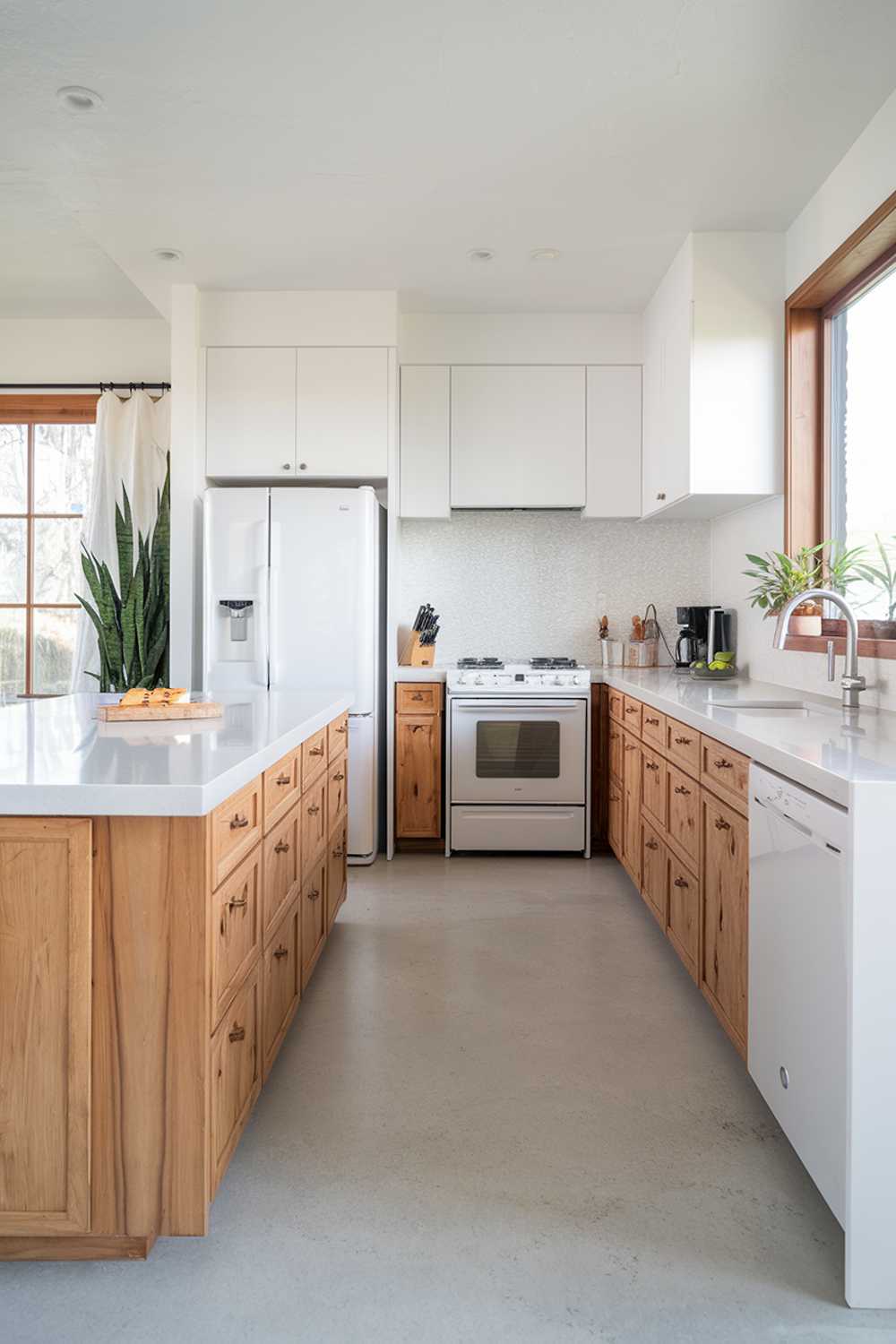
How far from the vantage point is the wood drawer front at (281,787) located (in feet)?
6.61

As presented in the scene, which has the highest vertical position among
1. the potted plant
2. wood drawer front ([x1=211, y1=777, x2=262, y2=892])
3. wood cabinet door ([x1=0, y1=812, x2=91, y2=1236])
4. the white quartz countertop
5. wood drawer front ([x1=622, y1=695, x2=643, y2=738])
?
the potted plant

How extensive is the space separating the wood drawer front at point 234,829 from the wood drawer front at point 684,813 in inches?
50.8

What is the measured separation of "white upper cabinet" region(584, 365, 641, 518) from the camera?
453 cm

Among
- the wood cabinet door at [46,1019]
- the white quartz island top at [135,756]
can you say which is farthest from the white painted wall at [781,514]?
the wood cabinet door at [46,1019]

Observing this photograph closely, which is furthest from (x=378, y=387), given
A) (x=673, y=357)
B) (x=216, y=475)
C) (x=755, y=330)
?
(x=755, y=330)

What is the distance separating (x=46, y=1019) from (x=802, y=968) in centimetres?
Result: 131

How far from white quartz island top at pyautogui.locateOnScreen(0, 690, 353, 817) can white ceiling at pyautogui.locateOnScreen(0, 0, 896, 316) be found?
1771 mm

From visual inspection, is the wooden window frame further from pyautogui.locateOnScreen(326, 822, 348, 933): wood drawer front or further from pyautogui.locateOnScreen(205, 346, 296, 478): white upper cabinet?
pyautogui.locateOnScreen(205, 346, 296, 478): white upper cabinet

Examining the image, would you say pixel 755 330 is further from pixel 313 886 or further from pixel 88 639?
pixel 88 639

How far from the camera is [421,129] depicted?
9.31ft

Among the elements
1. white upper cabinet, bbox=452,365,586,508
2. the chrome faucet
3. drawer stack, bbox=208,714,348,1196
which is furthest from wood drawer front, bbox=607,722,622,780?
drawer stack, bbox=208,714,348,1196

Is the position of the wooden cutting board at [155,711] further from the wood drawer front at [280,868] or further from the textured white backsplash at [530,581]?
the textured white backsplash at [530,581]

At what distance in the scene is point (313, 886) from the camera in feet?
8.76

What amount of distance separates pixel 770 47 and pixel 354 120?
3.90 ft
